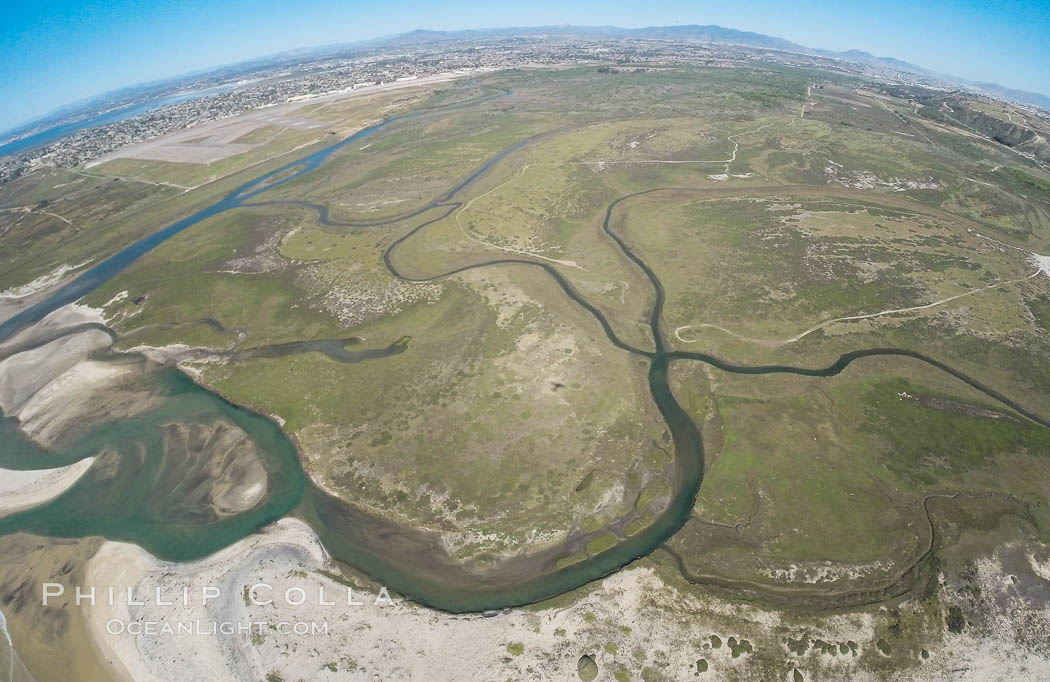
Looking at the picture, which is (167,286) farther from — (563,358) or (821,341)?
(821,341)

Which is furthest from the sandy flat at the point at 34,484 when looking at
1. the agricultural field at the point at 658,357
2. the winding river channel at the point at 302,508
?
the agricultural field at the point at 658,357

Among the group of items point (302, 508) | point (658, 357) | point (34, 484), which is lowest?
point (302, 508)

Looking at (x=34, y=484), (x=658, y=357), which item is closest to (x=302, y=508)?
(x=34, y=484)

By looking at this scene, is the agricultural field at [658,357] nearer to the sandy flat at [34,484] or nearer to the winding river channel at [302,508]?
the winding river channel at [302,508]

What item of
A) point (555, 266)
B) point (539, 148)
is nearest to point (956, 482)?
point (555, 266)

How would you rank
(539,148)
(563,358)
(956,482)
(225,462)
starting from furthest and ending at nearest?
(539,148)
(563,358)
(225,462)
(956,482)

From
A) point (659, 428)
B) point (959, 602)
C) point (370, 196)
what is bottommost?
point (959, 602)

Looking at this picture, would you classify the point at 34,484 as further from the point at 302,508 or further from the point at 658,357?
the point at 658,357

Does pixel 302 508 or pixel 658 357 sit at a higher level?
pixel 658 357
